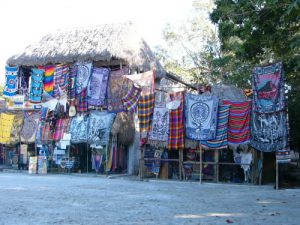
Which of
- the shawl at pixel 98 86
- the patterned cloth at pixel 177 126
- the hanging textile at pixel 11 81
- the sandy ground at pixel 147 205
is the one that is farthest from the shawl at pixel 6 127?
the patterned cloth at pixel 177 126

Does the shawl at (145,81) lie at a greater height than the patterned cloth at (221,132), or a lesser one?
greater

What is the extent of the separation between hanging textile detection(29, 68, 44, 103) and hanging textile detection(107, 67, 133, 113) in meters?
3.77

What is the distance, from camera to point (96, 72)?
19.7 metres

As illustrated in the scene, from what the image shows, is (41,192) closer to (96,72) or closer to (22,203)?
(22,203)

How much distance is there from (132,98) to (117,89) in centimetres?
227

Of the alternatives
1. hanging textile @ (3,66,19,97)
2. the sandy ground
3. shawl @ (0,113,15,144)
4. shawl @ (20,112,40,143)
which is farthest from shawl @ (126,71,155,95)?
shawl @ (0,113,15,144)

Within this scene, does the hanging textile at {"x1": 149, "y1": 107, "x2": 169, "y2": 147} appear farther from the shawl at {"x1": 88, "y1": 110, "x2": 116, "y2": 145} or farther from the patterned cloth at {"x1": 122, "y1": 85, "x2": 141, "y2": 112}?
the shawl at {"x1": 88, "y1": 110, "x2": 116, "y2": 145}

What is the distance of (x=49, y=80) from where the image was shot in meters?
21.1

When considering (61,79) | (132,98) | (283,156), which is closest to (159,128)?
(132,98)

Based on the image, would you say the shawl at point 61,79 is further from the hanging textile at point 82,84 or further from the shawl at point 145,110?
the shawl at point 145,110

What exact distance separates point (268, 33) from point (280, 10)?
1.04 meters

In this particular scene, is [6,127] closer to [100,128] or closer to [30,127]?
[30,127]

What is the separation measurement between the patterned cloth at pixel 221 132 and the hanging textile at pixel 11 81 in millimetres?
11223

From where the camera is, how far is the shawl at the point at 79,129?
763 inches
